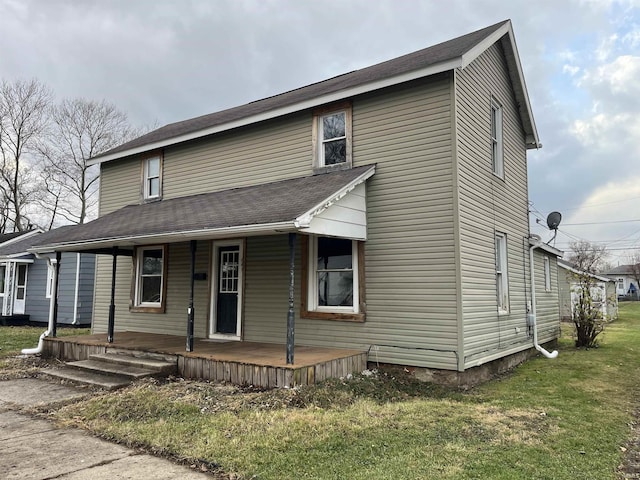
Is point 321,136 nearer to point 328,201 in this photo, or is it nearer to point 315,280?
point 328,201

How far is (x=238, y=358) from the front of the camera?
717 centimetres

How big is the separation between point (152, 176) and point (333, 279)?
21.1ft

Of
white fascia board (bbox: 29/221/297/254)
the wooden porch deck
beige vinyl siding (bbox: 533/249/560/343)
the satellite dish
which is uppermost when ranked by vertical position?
the satellite dish

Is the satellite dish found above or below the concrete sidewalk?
above

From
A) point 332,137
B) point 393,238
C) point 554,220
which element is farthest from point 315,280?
point 554,220

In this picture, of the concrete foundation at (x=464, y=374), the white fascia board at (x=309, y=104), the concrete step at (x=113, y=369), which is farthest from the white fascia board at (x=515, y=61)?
the concrete step at (x=113, y=369)

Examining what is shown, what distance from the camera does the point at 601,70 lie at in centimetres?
1997

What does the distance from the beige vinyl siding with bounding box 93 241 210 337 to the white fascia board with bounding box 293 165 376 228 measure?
4.18 metres

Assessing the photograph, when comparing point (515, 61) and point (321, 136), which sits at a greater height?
point (515, 61)

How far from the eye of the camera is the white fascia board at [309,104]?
7387 millimetres

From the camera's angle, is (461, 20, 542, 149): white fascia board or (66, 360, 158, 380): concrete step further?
(461, 20, 542, 149): white fascia board

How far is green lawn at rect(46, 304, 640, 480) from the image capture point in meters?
4.05

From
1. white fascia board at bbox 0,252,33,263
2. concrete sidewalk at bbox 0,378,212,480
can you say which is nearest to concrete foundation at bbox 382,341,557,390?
concrete sidewalk at bbox 0,378,212,480

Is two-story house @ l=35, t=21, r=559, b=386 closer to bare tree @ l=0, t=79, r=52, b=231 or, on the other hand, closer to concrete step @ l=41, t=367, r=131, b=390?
concrete step @ l=41, t=367, r=131, b=390
